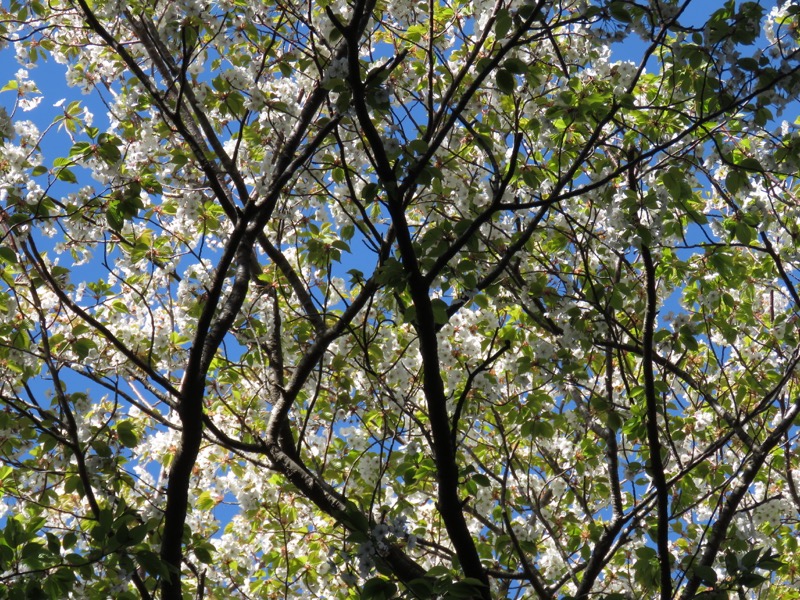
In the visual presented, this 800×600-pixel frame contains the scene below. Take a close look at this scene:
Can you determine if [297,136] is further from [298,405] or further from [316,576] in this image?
[316,576]

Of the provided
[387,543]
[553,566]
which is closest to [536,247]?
[553,566]

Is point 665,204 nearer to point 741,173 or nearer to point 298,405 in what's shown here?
point 741,173

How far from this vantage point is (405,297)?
A: 4.40 meters

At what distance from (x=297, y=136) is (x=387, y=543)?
238 centimetres

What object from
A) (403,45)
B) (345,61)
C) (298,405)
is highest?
(403,45)

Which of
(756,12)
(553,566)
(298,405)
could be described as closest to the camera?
(756,12)

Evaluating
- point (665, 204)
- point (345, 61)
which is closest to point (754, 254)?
point (665, 204)

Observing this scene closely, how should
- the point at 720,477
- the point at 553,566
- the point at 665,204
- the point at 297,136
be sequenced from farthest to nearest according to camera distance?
the point at 553,566, the point at 720,477, the point at 297,136, the point at 665,204

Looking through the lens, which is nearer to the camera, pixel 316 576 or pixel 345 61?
→ pixel 345 61

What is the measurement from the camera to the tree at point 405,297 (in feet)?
11.1

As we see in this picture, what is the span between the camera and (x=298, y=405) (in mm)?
5602

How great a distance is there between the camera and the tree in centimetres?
337

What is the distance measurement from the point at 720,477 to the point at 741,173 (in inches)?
91.8

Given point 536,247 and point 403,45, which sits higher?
point 403,45
